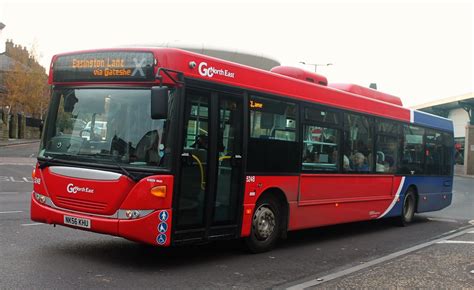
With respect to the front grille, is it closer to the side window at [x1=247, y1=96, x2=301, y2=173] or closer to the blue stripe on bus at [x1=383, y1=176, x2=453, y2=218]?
the side window at [x1=247, y1=96, x2=301, y2=173]

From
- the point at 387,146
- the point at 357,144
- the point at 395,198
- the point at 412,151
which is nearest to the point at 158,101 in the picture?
the point at 357,144

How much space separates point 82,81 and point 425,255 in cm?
602

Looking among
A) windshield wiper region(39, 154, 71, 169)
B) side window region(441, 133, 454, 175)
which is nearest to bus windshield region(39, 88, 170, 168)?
windshield wiper region(39, 154, 71, 169)

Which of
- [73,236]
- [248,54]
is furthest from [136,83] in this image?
[248,54]

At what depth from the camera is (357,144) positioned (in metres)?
10.4

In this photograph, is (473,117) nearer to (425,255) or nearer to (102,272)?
(425,255)

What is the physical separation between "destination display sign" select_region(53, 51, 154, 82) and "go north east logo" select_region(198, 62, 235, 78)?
716 millimetres

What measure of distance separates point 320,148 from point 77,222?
4.62 m

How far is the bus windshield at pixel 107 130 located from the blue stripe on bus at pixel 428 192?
7328mm

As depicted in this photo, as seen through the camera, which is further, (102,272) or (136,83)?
(136,83)

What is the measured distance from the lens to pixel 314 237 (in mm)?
10141

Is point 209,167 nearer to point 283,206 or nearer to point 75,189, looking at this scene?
point 75,189

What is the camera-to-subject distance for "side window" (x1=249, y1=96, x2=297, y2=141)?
785cm

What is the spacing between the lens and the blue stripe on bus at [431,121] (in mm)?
13015
